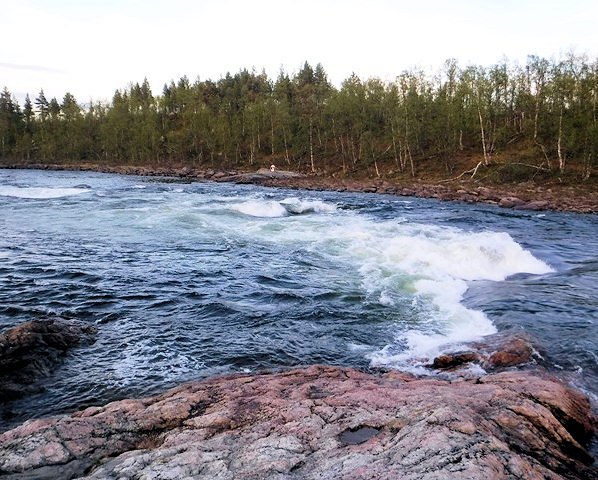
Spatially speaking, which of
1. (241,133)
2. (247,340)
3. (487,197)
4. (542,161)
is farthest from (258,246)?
(241,133)

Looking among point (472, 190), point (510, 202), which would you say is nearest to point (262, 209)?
point (510, 202)

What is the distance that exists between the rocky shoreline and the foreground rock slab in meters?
0.02

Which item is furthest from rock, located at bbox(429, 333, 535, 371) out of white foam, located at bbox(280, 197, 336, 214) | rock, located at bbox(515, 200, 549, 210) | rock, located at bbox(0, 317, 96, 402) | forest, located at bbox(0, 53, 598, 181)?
forest, located at bbox(0, 53, 598, 181)

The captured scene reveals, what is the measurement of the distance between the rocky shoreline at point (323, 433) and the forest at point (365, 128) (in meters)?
41.9

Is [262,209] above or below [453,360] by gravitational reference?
above

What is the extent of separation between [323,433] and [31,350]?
6630mm

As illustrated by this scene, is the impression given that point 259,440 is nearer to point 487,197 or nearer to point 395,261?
point 395,261

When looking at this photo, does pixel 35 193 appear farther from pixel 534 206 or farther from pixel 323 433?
pixel 323 433

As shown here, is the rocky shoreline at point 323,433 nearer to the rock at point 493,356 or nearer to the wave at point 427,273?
the rock at point 493,356

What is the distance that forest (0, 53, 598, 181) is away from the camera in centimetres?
4716

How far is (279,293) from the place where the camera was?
544 inches

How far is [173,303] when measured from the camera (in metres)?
12.7

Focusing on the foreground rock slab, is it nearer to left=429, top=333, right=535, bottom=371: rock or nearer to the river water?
left=429, top=333, right=535, bottom=371: rock

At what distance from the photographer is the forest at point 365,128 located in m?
47.2
